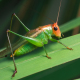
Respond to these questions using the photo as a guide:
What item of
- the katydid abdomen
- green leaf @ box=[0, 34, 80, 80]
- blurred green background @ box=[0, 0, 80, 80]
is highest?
blurred green background @ box=[0, 0, 80, 80]

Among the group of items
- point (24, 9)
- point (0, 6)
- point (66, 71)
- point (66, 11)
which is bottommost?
point (66, 71)

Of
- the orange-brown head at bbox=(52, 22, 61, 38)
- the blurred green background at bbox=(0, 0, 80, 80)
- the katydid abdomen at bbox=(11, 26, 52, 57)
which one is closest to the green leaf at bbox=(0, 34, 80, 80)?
the katydid abdomen at bbox=(11, 26, 52, 57)

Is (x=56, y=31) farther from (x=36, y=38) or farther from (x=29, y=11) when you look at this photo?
(x=29, y=11)

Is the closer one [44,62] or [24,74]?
[24,74]

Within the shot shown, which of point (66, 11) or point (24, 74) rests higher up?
point (66, 11)

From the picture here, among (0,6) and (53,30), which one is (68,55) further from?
(0,6)

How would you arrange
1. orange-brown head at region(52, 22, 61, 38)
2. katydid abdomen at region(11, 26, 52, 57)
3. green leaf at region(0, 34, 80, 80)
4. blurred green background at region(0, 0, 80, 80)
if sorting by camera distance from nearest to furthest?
green leaf at region(0, 34, 80, 80), katydid abdomen at region(11, 26, 52, 57), orange-brown head at region(52, 22, 61, 38), blurred green background at region(0, 0, 80, 80)

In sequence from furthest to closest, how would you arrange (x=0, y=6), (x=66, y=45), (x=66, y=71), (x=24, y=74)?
1. (x=0, y=6)
2. (x=66, y=45)
3. (x=66, y=71)
4. (x=24, y=74)

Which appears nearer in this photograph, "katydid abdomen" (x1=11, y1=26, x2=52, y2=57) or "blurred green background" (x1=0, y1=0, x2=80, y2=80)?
"katydid abdomen" (x1=11, y1=26, x2=52, y2=57)

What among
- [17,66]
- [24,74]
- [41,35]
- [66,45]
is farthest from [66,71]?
[41,35]

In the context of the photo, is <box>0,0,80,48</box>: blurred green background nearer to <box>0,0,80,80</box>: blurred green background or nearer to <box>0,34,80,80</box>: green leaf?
<box>0,0,80,80</box>: blurred green background

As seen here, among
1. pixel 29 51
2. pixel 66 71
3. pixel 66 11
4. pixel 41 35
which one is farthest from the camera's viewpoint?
pixel 66 11
